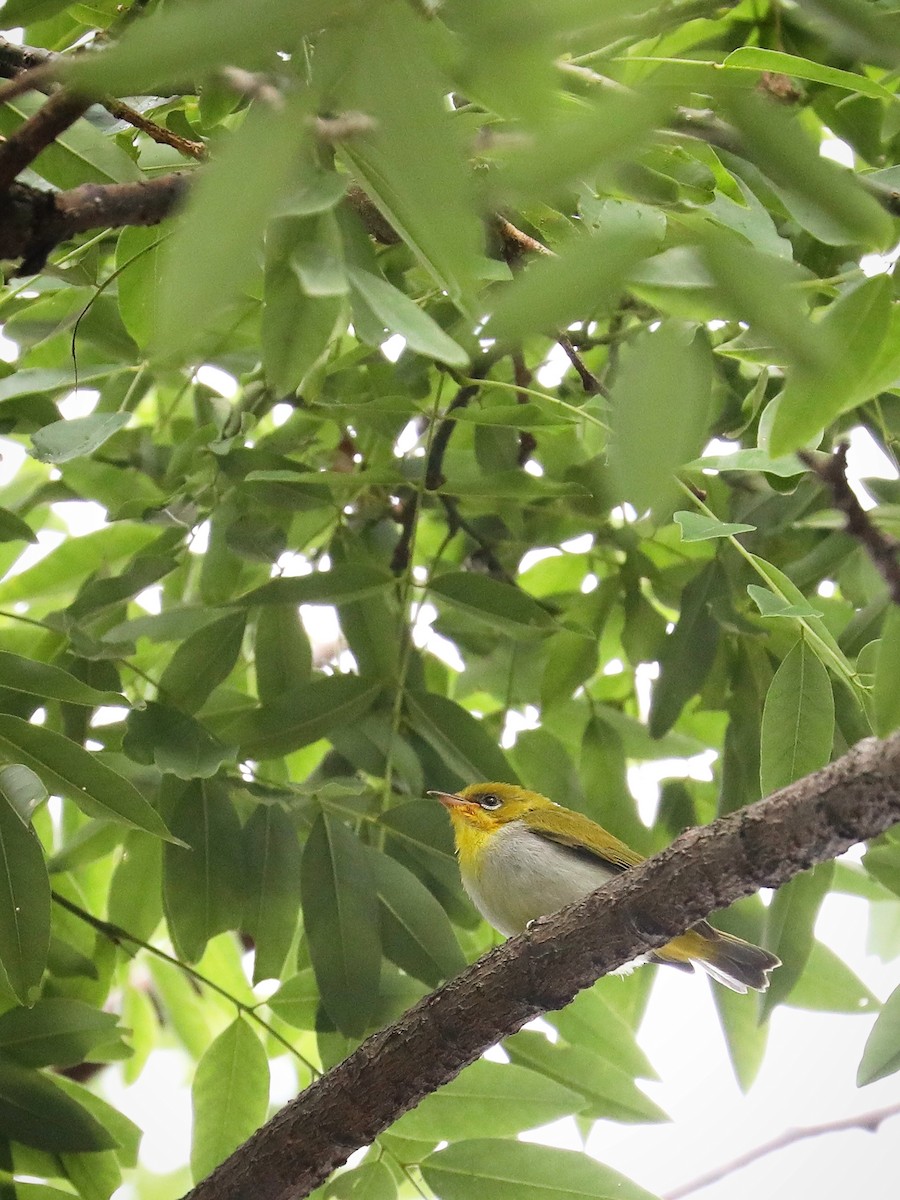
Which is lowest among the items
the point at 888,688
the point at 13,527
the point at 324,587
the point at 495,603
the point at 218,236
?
the point at 495,603

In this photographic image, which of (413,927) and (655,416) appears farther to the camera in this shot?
(413,927)

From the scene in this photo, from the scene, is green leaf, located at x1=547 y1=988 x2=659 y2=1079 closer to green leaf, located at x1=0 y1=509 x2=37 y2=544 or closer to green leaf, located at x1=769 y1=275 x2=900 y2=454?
green leaf, located at x1=0 y1=509 x2=37 y2=544

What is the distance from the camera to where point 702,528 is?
→ 101 cm

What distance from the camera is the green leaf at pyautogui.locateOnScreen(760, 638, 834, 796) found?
1173 mm

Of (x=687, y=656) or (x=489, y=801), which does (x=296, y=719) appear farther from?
(x=489, y=801)

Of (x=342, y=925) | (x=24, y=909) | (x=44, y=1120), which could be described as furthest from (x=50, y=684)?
(x=44, y=1120)

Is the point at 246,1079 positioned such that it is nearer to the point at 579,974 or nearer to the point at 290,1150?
the point at 290,1150

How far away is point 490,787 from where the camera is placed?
1.92 m

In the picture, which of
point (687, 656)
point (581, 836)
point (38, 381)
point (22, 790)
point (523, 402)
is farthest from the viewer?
point (581, 836)

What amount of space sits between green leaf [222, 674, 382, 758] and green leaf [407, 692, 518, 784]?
102mm

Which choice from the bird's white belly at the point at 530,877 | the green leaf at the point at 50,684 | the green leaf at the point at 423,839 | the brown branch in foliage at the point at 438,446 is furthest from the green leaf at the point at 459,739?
the green leaf at the point at 50,684

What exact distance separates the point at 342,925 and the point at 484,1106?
0.27 metres

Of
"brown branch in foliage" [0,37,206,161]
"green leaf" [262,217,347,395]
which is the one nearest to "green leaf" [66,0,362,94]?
"green leaf" [262,217,347,395]

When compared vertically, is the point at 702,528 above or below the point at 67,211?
below
